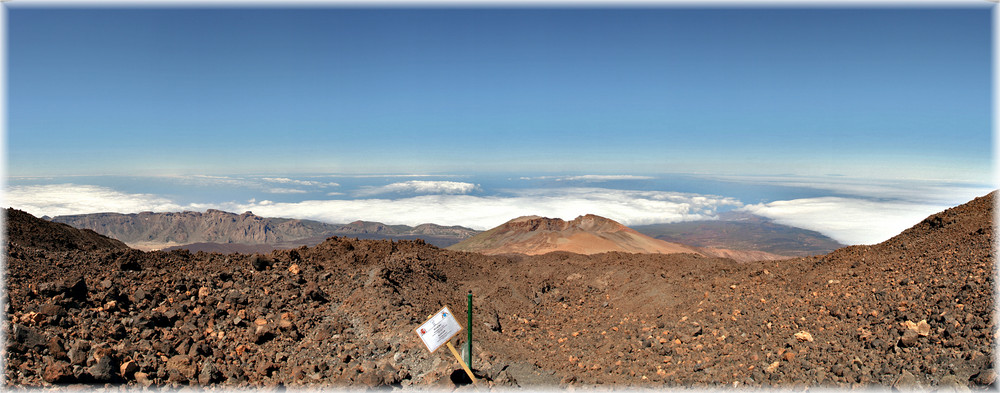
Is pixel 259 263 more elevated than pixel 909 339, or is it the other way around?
pixel 259 263

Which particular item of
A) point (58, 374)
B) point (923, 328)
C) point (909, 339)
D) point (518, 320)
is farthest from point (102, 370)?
point (923, 328)

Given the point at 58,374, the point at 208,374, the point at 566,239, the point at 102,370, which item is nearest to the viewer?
the point at 58,374

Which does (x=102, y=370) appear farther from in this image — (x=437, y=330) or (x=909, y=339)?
(x=909, y=339)

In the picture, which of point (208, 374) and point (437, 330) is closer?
point (437, 330)

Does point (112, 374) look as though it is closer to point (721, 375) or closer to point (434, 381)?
point (434, 381)

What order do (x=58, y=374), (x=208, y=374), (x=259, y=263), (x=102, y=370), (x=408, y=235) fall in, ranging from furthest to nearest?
(x=408, y=235) → (x=259, y=263) → (x=208, y=374) → (x=102, y=370) → (x=58, y=374)

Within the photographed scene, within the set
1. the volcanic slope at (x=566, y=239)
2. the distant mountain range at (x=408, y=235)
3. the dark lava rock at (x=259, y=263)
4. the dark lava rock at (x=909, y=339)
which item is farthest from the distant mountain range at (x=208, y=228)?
the dark lava rock at (x=909, y=339)

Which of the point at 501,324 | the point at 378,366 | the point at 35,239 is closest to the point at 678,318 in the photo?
the point at 501,324

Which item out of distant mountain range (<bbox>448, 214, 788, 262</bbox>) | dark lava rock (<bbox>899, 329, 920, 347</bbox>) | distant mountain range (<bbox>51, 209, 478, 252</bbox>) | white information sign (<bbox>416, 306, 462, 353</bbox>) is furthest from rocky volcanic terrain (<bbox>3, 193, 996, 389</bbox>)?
distant mountain range (<bbox>51, 209, 478, 252</bbox>)
